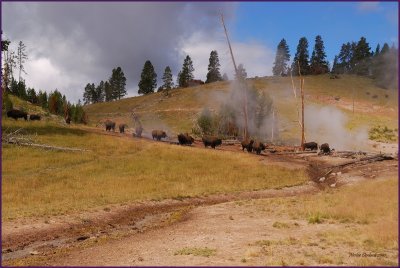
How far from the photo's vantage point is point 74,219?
22578 millimetres

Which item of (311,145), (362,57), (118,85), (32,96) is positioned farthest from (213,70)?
(311,145)

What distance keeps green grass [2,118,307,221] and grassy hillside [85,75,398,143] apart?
3540cm

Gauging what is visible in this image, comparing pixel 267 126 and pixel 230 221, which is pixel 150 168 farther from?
pixel 267 126

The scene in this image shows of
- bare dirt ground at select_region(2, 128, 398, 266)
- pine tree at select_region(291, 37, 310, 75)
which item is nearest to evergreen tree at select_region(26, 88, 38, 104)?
bare dirt ground at select_region(2, 128, 398, 266)

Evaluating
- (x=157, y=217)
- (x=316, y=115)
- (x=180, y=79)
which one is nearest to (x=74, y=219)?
(x=157, y=217)

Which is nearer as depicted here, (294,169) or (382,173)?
(382,173)

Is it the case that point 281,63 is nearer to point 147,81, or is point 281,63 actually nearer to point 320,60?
point 320,60

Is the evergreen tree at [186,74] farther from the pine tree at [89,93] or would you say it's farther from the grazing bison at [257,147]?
the grazing bison at [257,147]

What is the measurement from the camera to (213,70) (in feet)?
502

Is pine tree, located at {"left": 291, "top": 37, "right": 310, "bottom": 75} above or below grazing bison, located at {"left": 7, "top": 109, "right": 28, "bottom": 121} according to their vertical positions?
above

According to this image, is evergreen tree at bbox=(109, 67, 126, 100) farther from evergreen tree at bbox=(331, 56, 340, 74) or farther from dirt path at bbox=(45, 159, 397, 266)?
dirt path at bbox=(45, 159, 397, 266)

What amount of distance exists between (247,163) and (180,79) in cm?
11731

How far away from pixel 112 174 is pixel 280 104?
7900cm

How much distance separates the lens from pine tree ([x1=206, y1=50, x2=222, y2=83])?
148 meters
